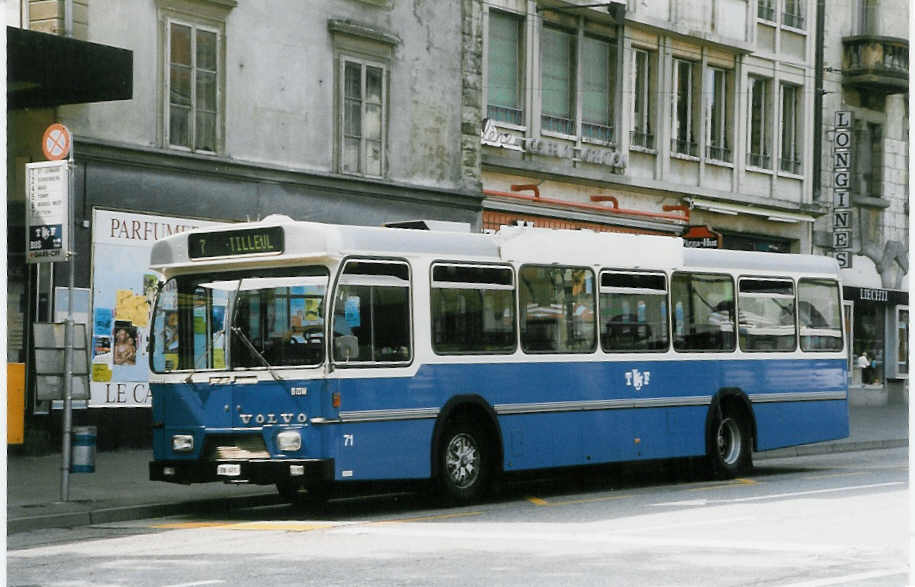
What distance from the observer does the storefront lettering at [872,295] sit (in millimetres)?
39688

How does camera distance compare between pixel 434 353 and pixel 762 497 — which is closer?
pixel 434 353

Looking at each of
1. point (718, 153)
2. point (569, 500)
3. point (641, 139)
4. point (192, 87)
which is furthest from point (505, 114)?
point (569, 500)

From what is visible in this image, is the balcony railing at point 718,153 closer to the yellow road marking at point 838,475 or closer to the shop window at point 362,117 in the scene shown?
the shop window at point 362,117

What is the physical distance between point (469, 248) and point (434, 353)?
121cm

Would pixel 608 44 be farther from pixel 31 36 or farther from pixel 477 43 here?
pixel 31 36

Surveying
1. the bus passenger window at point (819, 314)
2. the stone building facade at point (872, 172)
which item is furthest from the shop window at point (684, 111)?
the bus passenger window at point (819, 314)

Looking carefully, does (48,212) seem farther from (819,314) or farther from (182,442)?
(819,314)

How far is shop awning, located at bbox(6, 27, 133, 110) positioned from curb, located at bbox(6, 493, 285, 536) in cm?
627

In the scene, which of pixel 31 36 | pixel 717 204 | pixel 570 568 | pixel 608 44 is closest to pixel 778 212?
pixel 717 204

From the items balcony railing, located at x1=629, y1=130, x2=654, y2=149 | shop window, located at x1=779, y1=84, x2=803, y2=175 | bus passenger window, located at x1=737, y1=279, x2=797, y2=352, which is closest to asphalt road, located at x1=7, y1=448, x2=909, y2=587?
bus passenger window, located at x1=737, y1=279, x2=797, y2=352

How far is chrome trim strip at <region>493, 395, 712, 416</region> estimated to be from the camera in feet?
55.4

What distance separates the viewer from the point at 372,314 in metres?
15.3

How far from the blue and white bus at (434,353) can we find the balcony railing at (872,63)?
21114 mm

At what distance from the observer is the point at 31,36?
1967 centimetres
